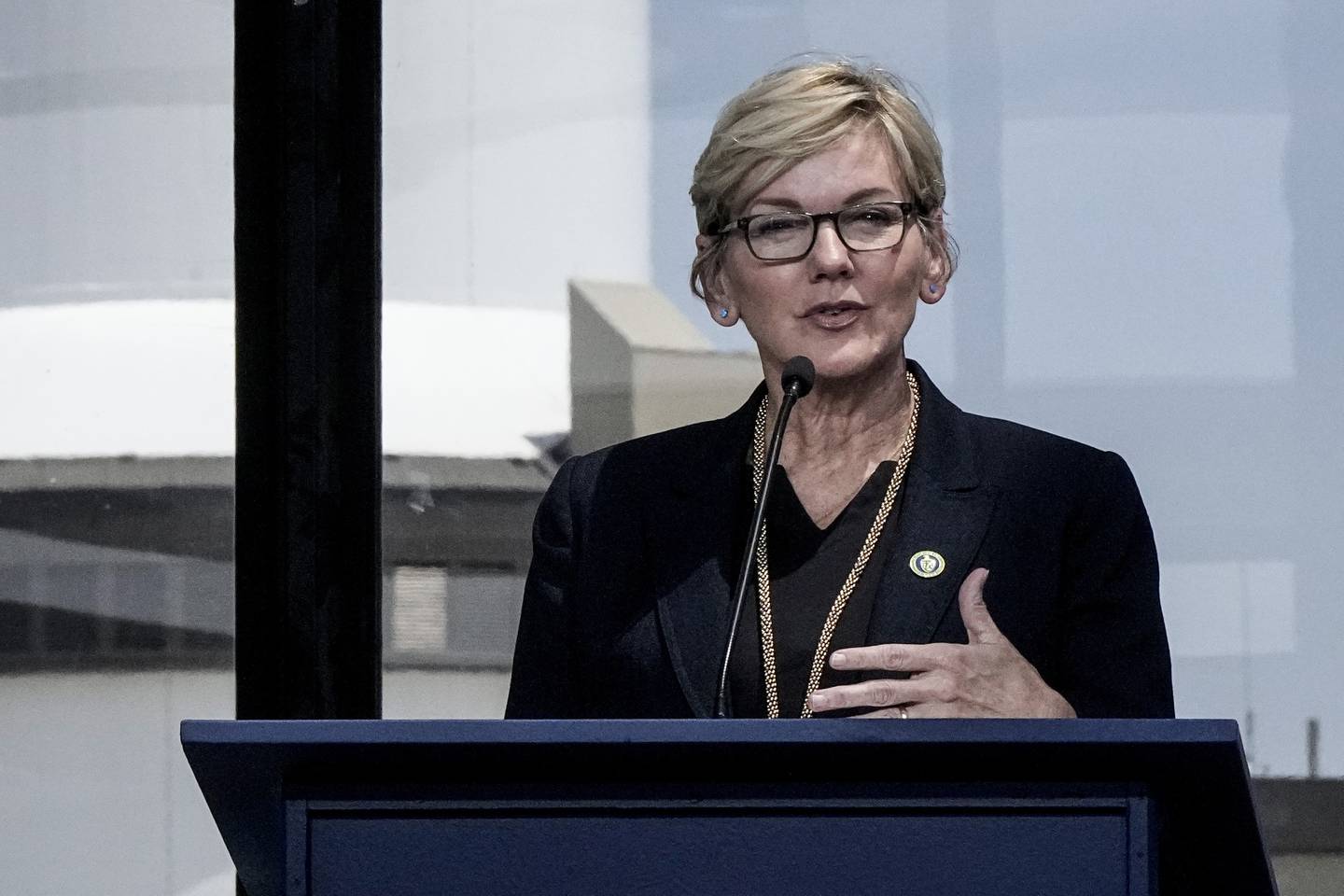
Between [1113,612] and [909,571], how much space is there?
0.64 ft

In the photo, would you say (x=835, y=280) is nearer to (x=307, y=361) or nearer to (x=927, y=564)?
(x=927, y=564)

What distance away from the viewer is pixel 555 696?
1910 mm

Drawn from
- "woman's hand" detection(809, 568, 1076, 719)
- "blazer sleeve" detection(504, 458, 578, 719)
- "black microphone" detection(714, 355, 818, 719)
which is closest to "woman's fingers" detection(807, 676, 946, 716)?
"woman's hand" detection(809, 568, 1076, 719)

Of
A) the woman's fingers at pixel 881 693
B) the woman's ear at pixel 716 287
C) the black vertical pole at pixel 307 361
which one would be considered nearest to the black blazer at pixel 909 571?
the woman's ear at pixel 716 287

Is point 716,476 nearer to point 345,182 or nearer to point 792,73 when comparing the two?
point 792,73

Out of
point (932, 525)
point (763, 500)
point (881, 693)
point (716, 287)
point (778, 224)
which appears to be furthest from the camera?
point (716, 287)

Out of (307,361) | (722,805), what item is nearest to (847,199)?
(722,805)

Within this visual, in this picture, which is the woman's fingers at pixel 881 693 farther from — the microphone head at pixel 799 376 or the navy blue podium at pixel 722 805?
the microphone head at pixel 799 376

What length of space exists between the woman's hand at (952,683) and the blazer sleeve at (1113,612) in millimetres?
277

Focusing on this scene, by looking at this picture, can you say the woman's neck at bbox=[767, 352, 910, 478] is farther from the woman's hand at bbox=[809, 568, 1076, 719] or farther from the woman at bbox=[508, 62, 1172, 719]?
the woman's hand at bbox=[809, 568, 1076, 719]

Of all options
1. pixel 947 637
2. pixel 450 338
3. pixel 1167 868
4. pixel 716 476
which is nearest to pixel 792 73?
pixel 716 476

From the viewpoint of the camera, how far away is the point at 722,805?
116cm

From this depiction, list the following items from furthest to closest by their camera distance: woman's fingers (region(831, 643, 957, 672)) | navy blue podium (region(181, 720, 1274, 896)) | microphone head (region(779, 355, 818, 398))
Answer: microphone head (region(779, 355, 818, 398)), woman's fingers (region(831, 643, 957, 672)), navy blue podium (region(181, 720, 1274, 896))

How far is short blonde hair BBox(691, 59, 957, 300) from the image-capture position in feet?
6.40
